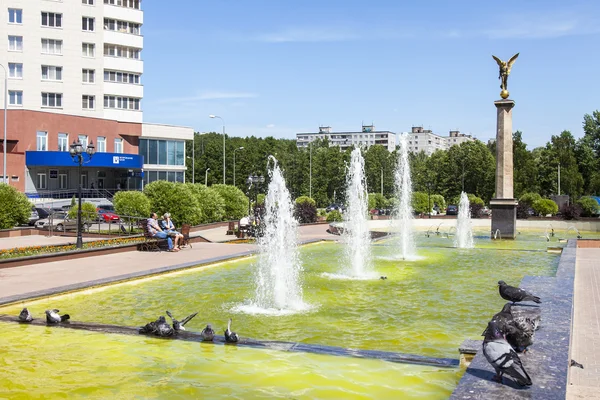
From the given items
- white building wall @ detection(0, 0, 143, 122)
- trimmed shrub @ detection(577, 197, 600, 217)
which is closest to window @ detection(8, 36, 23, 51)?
white building wall @ detection(0, 0, 143, 122)

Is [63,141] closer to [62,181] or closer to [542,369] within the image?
[62,181]

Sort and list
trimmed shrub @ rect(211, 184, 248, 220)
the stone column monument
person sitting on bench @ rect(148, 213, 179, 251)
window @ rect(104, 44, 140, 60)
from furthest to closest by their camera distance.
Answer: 1. window @ rect(104, 44, 140, 60)
2. trimmed shrub @ rect(211, 184, 248, 220)
3. the stone column monument
4. person sitting on bench @ rect(148, 213, 179, 251)

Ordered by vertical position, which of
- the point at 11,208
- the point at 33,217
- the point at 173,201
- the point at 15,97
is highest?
the point at 15,97

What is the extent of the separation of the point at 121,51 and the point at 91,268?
42586 millimetres

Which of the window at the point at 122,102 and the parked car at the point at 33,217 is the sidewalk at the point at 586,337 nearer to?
the parked car at the point at 33,217

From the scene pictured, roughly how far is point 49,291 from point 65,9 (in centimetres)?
4422

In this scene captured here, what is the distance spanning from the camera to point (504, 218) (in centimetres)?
2809

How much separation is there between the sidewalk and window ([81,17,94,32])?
46123 mm

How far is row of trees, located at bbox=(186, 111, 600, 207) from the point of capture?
69750 mm

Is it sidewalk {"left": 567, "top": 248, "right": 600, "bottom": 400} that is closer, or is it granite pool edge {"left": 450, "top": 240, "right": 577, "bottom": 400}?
granite pool edge {"left": 450, "top": 240, "right": 577, "bottom": 400}

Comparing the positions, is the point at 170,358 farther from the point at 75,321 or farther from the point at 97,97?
the point at 97,97

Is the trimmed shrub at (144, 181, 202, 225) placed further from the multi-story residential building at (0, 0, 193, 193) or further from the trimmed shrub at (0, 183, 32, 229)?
the multi-story residential building at (0, 0, 193, 193)

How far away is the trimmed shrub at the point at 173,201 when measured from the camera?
30.0m

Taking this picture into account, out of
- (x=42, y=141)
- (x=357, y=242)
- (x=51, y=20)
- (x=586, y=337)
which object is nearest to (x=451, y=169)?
(x=51, y=20)
